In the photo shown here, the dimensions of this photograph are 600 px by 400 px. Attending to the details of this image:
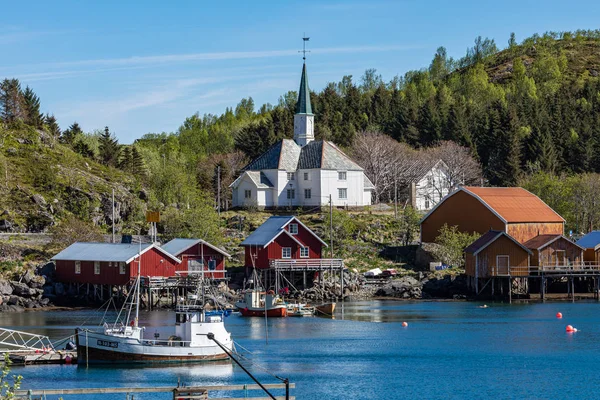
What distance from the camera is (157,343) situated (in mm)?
45062

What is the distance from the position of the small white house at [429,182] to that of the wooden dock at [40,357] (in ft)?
218

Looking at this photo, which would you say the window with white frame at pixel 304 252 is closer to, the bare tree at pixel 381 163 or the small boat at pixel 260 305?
the small boat at pixel 260 305

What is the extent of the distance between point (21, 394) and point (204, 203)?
61.9 metres

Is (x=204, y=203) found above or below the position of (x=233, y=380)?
above

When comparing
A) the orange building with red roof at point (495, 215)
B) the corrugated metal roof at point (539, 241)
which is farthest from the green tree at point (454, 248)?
the corrugated metal roof at point (539, 241)

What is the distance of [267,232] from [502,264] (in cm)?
1795

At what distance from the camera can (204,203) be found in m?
93.4

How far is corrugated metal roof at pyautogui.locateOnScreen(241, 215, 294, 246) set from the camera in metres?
75.7

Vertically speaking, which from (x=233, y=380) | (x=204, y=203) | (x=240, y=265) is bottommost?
(x=233, y=380)

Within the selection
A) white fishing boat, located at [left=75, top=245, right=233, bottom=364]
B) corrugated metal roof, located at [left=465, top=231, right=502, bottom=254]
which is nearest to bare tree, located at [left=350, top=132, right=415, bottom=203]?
corrugated metal roof, located at [left=465, top=231, right=502, bottom=254]

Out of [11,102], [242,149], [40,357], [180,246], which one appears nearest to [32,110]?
[11,102]

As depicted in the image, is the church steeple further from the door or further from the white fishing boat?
the white fishing boat

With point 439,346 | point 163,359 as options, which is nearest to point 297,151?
point 439,346

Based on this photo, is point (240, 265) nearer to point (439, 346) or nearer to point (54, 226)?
point (54, 226)
